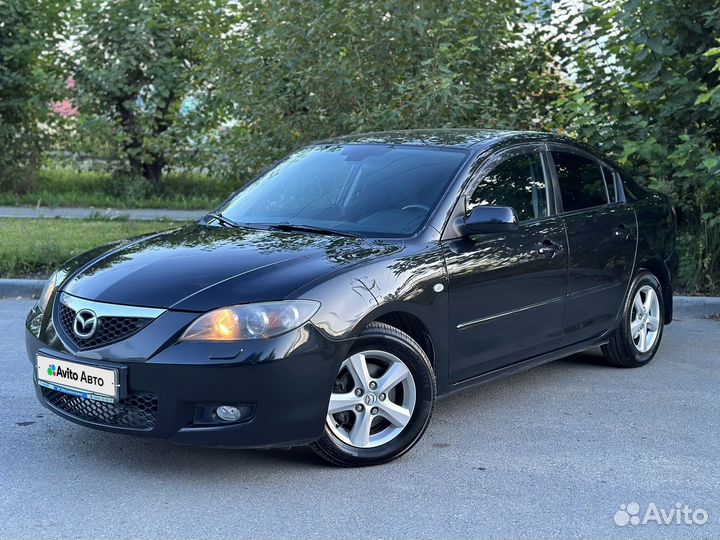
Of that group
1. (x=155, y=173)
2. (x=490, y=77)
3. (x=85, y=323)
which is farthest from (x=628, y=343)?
(x=155, y=173)

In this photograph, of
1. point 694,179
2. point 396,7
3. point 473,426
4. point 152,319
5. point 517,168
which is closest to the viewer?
point 152,319

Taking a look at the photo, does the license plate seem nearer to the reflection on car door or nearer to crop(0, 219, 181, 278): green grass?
the reflection on car door

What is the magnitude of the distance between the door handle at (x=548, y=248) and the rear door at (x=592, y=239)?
151 millimetres

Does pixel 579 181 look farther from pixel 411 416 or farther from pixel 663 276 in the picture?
pixel 411 416

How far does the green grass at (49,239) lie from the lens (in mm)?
9586

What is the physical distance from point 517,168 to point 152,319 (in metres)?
2.49

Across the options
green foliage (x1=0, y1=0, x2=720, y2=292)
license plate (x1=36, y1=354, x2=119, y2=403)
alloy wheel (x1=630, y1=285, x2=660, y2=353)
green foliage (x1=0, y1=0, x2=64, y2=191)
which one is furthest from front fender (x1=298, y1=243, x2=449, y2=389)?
green foliage (x1=0, y1=0, x2=64, y2=191)

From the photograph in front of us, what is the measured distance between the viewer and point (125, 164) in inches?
613

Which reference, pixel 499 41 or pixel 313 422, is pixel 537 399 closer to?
pixel 313 422

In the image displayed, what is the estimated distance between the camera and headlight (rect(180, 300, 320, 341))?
13.9 feet

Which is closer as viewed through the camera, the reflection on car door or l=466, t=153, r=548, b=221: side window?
the reflection on car door

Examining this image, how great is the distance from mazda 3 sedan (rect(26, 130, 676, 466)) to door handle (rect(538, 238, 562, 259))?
0.5 inches

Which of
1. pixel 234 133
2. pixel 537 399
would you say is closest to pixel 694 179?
pixel 537 399

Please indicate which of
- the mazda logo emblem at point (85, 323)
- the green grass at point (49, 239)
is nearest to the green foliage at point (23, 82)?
the green grass at point (49, 239)
